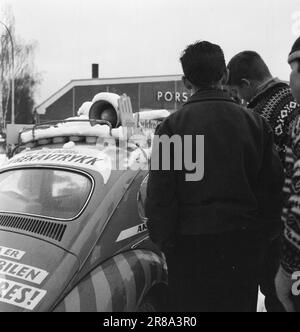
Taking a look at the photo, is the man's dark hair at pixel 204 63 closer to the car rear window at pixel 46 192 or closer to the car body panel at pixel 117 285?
the car rear window at pixel 46 192

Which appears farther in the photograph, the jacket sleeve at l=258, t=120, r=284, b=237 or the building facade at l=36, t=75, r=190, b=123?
the building facade at l=36, t=75, r=190, b=123

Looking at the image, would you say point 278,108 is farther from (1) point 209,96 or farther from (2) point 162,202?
(2) point 162,202

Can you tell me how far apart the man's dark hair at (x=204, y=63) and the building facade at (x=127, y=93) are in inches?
958

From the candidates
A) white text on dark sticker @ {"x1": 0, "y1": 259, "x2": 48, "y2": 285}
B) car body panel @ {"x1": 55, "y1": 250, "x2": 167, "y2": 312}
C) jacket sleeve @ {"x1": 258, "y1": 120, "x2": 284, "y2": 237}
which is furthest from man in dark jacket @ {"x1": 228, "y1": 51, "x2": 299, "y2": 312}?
white text on dark sticker @ {"x1": 0, "y1": 259, "x2": 48, "y2": 285}

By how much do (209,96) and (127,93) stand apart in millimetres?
27744

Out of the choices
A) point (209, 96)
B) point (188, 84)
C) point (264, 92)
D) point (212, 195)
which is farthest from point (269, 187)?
point (264, 92)

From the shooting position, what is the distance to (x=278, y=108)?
118 inches

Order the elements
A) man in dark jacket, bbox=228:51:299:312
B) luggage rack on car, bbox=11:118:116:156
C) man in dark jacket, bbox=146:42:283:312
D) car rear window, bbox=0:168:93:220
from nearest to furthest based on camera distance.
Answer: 1. man in dark jacket, bbox=146:42:283:312
2. man in dark jacket, bbox=228:51:299:312
3. car rear window, bbox=0:168:93:220
4. luggage rack on car, bbox=11:118:116:156

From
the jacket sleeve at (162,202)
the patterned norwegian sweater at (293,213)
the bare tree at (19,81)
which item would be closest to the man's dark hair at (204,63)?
the jacket sleeve at (162,202)

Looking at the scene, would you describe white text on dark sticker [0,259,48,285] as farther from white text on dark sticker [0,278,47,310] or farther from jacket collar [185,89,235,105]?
jacket collar [185,89,235,105]

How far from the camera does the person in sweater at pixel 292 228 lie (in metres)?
2.09

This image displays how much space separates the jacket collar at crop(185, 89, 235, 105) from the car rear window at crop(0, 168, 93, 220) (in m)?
1.06

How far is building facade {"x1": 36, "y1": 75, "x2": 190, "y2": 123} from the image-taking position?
1143 inches
